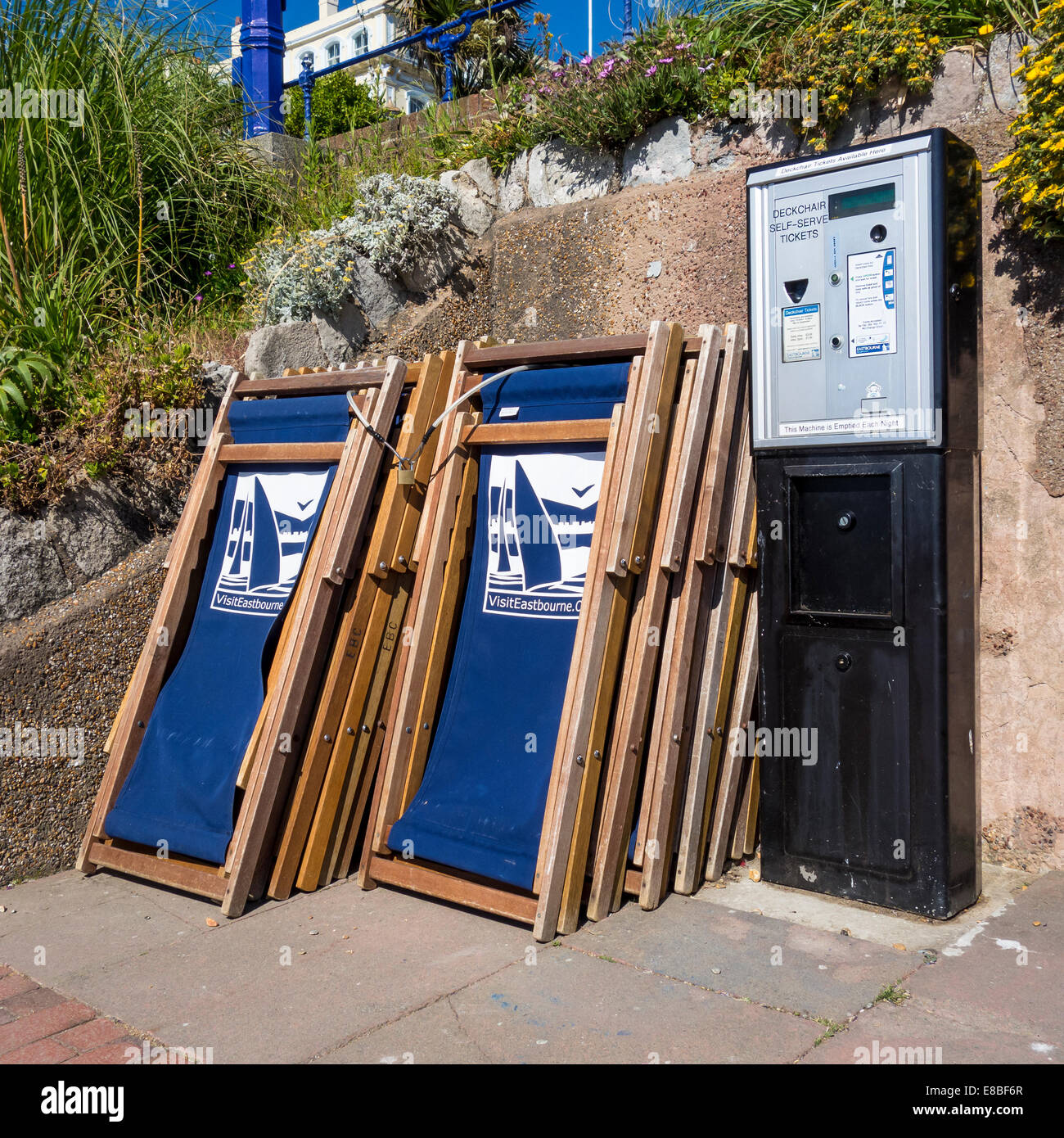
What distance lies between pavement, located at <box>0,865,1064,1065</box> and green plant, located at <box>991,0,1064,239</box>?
7.78ft

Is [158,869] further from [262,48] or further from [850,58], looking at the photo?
[262,48]

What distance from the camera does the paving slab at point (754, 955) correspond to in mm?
2973

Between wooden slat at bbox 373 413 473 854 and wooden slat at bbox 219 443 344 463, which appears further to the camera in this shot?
wooden slat at bbox 219 443 344 463

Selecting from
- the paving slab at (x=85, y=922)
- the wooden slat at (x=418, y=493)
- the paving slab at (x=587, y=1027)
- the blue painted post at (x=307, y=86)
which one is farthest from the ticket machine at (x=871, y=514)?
the blue painted post at (x=307, y=86)

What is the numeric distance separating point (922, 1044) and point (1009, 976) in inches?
21.0

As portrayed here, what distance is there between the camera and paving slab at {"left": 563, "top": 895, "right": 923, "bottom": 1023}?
2973 millimetres

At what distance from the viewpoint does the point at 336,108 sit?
12.0 metres

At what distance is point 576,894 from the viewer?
345 centimetres

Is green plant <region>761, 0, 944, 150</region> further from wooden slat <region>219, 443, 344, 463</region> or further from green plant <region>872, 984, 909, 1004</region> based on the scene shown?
green plant <region>872, 984, 909, 1004</region>

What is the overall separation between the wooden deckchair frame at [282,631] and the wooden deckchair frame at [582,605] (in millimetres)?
309

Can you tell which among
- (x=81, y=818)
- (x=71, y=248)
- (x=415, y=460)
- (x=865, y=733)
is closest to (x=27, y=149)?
(x=71, y=248)

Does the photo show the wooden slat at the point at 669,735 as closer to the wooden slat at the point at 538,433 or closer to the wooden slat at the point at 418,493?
the wooden slat at the point at 538,433

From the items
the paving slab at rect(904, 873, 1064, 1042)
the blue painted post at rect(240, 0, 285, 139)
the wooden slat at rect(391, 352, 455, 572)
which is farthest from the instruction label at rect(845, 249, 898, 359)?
the blue painted post at rect(240, 0, 285, 139)

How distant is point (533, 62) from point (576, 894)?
5421 mm
